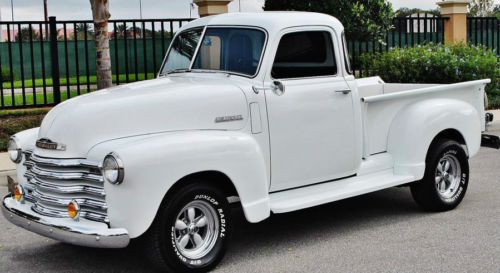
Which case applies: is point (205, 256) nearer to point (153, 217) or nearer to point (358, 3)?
point (153, 217)

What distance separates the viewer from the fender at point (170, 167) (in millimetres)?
5547

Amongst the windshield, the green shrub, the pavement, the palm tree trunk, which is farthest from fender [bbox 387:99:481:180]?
the green shrub

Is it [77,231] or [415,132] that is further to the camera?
[415,132]

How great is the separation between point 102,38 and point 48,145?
8437 mm

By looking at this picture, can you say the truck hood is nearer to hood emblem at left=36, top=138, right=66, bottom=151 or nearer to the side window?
hood emblem at left=36, top=138, right=66, bottom=151

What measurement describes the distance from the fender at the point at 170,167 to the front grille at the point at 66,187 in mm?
103

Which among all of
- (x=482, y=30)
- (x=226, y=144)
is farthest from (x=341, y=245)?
(x=482, y=30)

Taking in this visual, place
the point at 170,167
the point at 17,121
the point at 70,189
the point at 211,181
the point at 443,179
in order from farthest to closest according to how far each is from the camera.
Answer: the point at 17,121, the point at 443,179, the point at 211,181, the point at 70,189, the point at 170,167

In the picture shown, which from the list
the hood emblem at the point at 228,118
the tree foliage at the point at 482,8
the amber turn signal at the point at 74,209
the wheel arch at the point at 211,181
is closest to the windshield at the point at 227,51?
the hood emblem at the point at 228,118

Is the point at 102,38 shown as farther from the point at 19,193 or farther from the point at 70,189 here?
the point at 70,189

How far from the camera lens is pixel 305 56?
7113 mm

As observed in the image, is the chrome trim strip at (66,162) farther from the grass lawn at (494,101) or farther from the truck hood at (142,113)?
the grass lawn at (494,101)

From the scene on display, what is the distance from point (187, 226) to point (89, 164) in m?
0.88

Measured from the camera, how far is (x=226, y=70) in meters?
6.97
